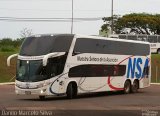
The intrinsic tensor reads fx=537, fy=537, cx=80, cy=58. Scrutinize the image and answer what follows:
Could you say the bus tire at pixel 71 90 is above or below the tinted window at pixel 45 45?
below

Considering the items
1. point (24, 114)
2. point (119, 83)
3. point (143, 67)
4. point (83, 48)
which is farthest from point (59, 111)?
point (143, 67)

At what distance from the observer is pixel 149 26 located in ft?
336

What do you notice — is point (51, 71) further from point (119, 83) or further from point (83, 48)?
point (119, 83)

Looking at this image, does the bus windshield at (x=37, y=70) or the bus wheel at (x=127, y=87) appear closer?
the bus windshield at (x=37, y=70)

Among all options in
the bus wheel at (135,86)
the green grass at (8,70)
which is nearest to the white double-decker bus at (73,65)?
the bus wheel at (135,86)

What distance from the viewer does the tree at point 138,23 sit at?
10112 centimetres

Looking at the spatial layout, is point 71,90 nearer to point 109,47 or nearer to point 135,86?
point 109,47

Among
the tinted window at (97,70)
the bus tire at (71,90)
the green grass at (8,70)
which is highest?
the tinted window at (97,70)

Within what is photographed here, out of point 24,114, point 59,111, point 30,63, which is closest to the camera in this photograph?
point 24,114

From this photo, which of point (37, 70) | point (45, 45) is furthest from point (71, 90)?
point (45, 45)

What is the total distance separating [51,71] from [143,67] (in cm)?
1123

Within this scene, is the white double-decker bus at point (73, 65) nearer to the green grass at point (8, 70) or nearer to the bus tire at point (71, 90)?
the bus tire at point (71, 90)

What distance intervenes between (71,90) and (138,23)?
2940 inches

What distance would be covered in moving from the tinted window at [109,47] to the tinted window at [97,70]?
88 centimetres
